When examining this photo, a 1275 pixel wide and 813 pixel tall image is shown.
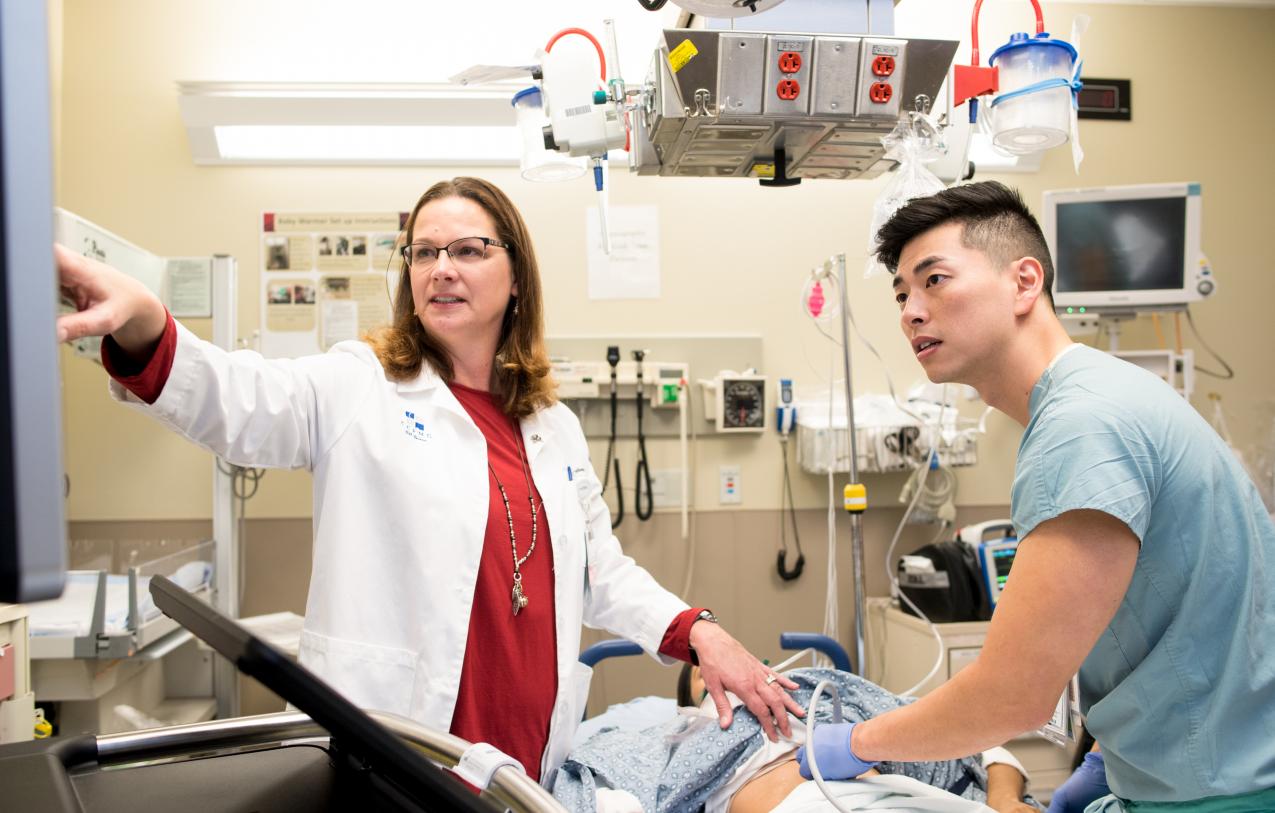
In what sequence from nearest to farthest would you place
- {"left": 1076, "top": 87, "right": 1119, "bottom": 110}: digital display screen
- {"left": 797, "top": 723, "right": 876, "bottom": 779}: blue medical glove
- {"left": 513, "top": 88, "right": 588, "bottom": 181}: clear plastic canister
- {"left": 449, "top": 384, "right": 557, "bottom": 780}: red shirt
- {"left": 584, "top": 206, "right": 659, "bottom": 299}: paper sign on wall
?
{"left": 797, "top": 723, "right": 876, "bottom": 779}: blue medical glove → {"left": 449, "top": 384, "right": 557, "bottom": 780}: red shirt → {"left": 513, "top": 88, "right": 588, "bottom": 181}: clear plastic canister → {"left": 584, "top": 206, "right": 659, "bottom": 299}: paper sign on wall → {"left": 1076, "top": 87, "right": 1119, "bottom": 110}: digital display screen

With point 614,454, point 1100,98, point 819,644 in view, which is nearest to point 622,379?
point 614,454

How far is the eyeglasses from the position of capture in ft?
5.05

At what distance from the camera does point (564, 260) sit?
3.25 metres

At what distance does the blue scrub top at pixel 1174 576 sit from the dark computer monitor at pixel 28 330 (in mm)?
987

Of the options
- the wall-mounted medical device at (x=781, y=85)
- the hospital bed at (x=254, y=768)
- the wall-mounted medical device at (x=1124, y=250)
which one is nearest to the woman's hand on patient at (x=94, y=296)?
the hospital bed at (x=254, y=768)

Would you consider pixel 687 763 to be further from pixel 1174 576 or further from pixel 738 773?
pixel 1174 576

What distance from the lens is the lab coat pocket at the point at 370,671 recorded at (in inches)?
51.4

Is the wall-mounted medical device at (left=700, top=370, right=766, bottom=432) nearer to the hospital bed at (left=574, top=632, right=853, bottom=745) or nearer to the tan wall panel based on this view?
the tan wall panel

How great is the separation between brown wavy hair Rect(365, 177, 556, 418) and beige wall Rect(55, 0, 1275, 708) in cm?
154

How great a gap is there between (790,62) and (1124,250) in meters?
2.20

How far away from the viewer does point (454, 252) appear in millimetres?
1549

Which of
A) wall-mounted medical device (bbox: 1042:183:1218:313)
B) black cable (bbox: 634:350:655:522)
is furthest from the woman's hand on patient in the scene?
wall-mounted medical device (bbox: 1042:183:1218:313)

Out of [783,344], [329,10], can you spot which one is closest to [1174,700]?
[783,344]

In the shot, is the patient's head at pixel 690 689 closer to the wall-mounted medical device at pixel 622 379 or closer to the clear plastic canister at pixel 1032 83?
the wall-mounted medical device at pixel 622 379
